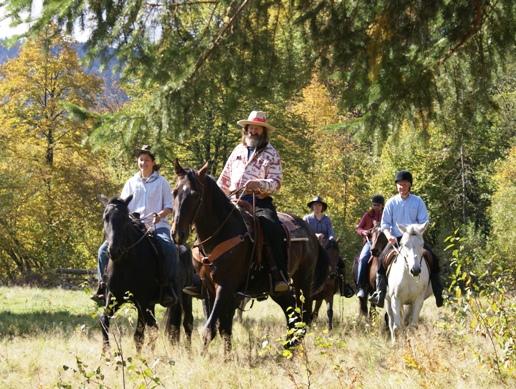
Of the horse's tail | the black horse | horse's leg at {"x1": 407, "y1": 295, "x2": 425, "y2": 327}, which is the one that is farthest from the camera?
the horse's tail

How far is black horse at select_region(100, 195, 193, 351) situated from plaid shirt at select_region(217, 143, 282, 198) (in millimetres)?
1246

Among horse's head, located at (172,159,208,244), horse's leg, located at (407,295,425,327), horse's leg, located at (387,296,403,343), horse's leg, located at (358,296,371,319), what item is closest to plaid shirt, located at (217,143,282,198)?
horse's head, located at (172,159,208,244)

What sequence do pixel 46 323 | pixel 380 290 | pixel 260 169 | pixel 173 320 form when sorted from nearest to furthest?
pixel 260 169 → pixel 173 320 → pixel 380 290 → pixel 46 323

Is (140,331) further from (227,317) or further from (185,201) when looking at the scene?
(185,201)

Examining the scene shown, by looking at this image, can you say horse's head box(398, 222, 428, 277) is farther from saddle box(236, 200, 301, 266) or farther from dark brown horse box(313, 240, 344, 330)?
dark brown horse box(313, 240, 344, 330)

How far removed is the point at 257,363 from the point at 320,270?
3152 mm

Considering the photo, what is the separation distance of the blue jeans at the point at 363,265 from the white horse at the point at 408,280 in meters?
1.70

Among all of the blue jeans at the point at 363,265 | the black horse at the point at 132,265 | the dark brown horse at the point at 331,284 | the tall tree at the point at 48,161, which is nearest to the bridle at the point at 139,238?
the black horse at the point at 132,265

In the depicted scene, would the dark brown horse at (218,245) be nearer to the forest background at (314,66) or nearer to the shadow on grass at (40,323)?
the forest background at (314,66)

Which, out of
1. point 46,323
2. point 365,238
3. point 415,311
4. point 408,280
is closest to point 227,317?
point 408,280

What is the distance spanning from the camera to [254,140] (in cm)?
852

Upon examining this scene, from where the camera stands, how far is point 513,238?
31375 millimetres

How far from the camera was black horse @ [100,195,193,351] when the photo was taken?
838 centimetres

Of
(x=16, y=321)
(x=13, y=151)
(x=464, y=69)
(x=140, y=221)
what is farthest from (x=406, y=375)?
(x=13, y=151)
